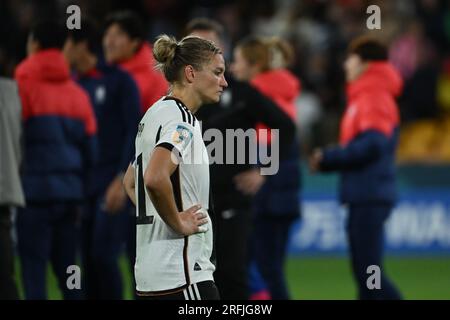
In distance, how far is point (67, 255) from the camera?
7.82 metres

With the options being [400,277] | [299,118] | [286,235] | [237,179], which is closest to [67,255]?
[237,179]

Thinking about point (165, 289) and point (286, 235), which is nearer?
point (165, 289)

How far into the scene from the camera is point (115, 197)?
785 centimetres

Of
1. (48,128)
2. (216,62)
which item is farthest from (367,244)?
(216,62)

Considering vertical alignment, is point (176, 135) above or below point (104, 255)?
above

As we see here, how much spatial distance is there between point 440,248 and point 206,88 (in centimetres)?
855

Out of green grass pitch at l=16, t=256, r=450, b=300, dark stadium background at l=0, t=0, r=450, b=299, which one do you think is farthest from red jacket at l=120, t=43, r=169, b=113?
dark stadium background at l=0, t=0, r=450, b=299

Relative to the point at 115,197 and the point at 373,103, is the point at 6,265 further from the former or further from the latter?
the point at 373,103

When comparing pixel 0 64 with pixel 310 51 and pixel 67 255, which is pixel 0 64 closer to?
pixel 67 255

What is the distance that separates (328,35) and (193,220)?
11396mm

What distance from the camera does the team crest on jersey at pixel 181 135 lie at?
197 inches

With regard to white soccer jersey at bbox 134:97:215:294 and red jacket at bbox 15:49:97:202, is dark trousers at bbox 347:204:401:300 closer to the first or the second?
red jacket at bbox 15:49:97:202
